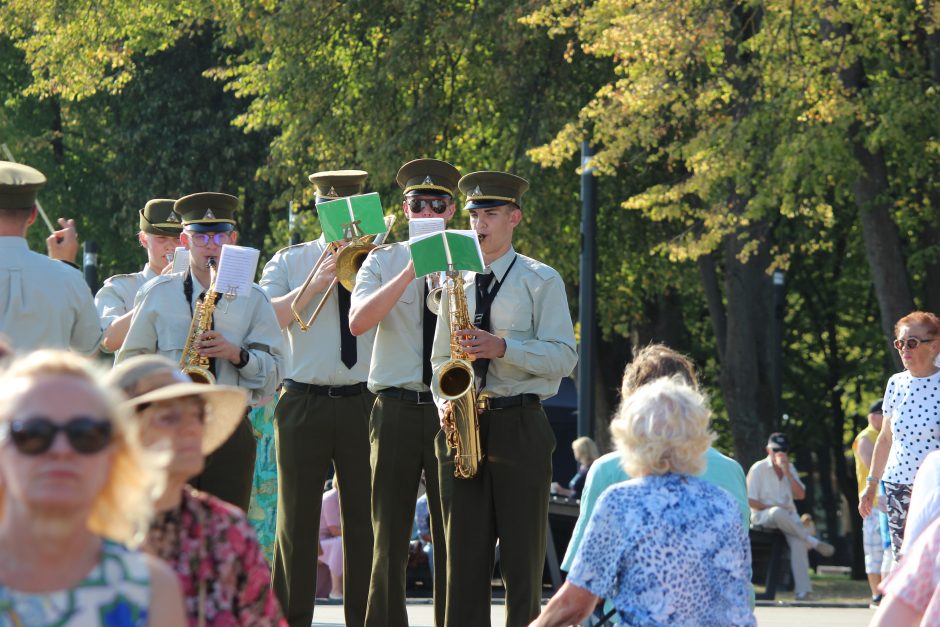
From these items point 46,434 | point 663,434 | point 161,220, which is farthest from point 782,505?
point 46,434

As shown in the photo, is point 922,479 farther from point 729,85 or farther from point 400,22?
point 400,22

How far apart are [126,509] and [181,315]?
4.84 m

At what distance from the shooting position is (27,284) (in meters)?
7.42

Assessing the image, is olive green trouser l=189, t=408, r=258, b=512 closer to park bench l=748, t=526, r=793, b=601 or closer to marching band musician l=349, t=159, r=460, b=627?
marching band musician l=349, t=159, r=460, b=627

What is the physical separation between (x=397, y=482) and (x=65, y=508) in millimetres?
5261

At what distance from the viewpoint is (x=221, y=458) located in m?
7.87

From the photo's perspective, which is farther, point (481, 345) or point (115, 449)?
point (481, 345)

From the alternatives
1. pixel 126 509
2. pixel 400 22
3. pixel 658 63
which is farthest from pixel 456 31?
pixel 126 509

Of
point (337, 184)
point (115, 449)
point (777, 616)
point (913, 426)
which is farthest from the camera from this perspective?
point (777, 616)

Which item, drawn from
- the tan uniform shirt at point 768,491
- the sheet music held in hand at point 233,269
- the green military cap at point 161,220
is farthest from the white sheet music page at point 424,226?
the tan uniform shirt at point 768,491

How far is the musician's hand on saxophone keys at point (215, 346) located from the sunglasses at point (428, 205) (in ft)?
4.11

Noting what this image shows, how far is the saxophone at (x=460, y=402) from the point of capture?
7.80 m

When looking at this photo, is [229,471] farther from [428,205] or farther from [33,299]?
[428,205]

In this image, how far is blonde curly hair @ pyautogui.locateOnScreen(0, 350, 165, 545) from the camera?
3246mm
